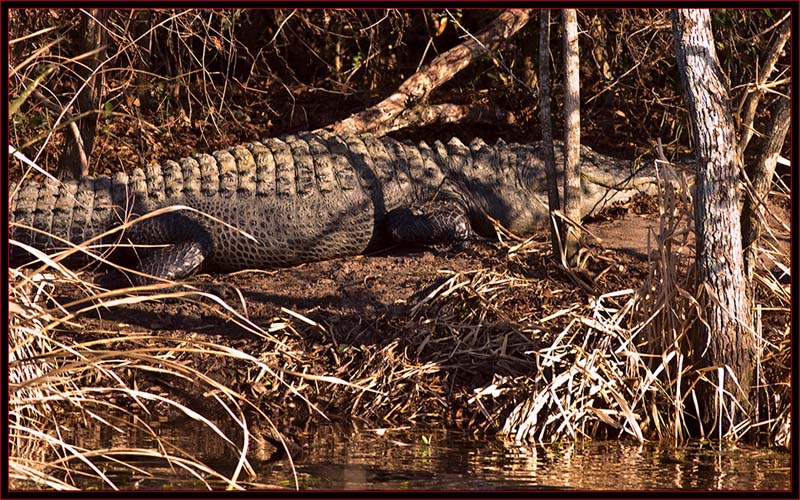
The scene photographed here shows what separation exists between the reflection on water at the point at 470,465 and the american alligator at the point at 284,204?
243 cm

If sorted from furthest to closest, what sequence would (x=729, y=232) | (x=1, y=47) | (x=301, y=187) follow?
(x=301, y=187) → (x=729, y=232) → (x=1, y=47)

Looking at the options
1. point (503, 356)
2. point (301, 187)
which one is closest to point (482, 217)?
point (301, 187)

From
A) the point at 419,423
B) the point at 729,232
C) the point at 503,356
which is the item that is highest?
the point at 729,232

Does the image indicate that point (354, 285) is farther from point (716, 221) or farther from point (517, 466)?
point (716, 221)

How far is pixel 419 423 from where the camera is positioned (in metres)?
5.49

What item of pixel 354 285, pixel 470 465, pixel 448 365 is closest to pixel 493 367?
pixel 448 365

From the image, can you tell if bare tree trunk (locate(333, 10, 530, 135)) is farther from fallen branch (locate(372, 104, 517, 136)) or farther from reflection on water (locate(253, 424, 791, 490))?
reflection on water (locate(253, 424, 791, 490))

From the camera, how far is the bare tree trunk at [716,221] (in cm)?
485

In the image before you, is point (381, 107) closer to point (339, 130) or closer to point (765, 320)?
point (339, 130)

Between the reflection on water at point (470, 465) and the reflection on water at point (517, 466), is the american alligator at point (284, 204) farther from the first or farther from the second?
the reflection on water at point (517, 466)

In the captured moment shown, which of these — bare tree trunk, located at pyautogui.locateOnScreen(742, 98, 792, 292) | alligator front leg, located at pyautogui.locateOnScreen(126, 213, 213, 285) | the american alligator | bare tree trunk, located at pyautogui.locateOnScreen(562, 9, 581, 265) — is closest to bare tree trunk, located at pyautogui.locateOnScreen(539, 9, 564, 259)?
bare tree trunk, located at pyautogui.locateOnScreen(562, 9, 581, 265)

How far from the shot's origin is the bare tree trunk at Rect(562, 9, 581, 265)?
249 inches

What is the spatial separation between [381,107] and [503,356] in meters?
3.82

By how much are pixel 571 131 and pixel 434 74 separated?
2780 mm
